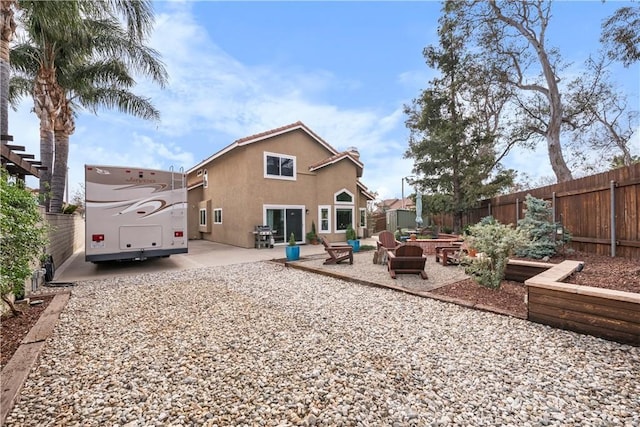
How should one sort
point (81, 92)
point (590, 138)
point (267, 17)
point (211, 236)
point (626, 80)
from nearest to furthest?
1. point (267, 17)
2. point (81, 92)
3. point (626, 80)
4. point (590, 138)
5. point (211, 236)

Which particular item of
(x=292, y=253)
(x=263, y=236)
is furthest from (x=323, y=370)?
(x=263, y=236)

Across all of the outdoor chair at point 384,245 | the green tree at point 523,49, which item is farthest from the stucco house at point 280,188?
the green tree at point 523,49

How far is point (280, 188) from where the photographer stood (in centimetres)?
1462

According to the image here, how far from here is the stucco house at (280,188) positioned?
1382 cm

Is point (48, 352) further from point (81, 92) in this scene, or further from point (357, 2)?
point (81, 92)

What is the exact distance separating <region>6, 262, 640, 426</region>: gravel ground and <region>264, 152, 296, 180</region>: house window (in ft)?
33.6

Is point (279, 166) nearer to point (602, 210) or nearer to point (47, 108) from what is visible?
point (47, 108)

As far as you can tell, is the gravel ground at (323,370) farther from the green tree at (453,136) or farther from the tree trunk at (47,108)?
the green tree at (453,136)

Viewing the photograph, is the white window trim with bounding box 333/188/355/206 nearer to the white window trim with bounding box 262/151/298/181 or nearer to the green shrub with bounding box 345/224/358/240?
the green shrub with bounding box 345/224/358/240

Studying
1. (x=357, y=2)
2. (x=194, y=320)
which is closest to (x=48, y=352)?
(x=194, y=320)

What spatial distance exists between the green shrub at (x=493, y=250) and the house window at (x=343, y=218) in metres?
11.3

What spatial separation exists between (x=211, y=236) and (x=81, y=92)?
9324 mm

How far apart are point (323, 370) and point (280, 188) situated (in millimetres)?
12310

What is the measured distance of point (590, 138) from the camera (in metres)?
15.9
